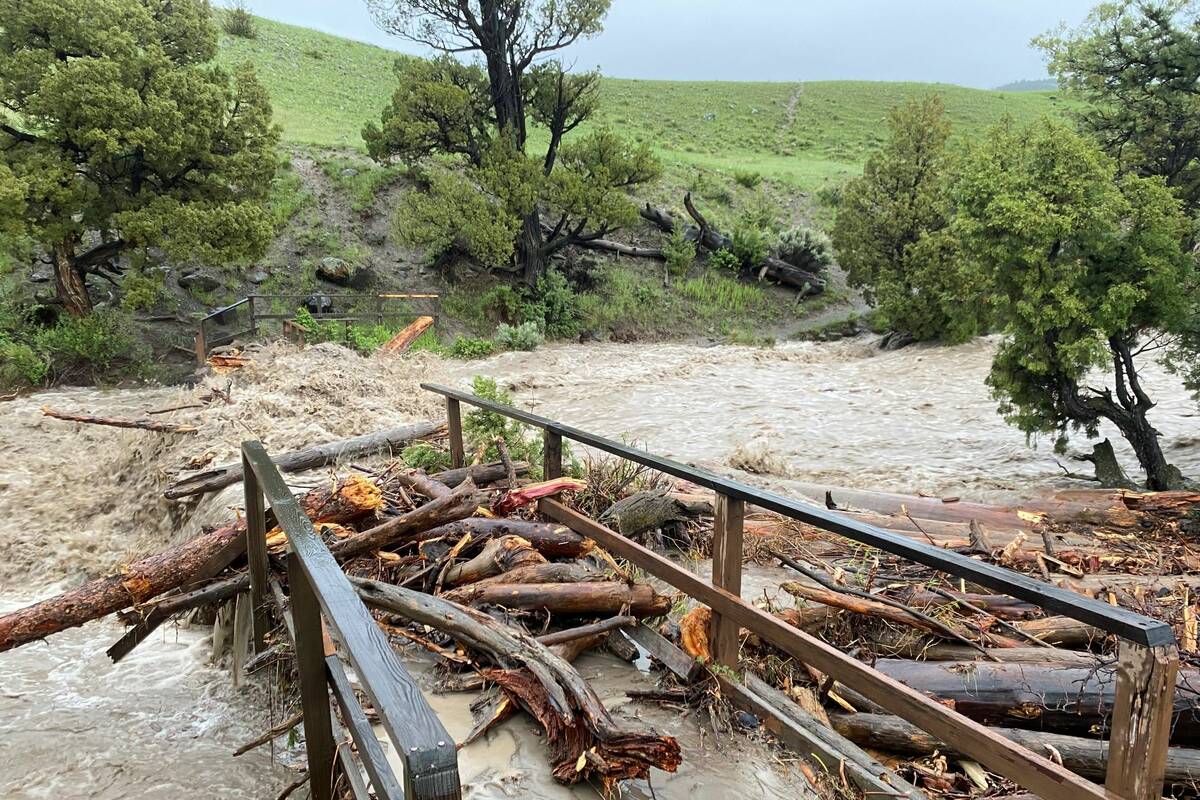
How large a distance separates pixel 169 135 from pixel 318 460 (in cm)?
919

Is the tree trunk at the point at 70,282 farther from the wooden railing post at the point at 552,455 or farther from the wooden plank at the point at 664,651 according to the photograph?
the wooden plank at the point at 664,651

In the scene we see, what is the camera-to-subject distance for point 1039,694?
3203mm

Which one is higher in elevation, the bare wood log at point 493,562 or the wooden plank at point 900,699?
the wooden plank at point 900,699

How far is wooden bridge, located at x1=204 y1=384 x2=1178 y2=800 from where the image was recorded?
1433mm

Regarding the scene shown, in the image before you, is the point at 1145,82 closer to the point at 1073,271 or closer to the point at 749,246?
the point at 1073,271

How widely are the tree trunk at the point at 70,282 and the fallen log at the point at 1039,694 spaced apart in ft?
49.3

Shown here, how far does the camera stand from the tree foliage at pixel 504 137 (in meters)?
18.2

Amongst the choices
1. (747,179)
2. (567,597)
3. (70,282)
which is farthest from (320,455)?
(747,179)

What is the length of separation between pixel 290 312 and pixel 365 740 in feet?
50.8

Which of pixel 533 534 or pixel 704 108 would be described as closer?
pixel 533 534

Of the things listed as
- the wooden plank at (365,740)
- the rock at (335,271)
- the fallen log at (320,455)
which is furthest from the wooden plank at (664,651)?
the rock at (335,271)

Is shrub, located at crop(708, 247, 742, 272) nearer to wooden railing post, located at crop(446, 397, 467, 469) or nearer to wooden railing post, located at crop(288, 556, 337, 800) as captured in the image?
wooden railing post, located at crop(446, 397, 467, 469)

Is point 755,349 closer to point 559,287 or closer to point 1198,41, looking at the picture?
point 559,287

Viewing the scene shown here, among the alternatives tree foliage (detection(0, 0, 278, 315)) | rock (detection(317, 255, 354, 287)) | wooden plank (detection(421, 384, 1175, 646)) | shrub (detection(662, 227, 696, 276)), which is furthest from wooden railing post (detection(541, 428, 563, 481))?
shrub (detection(662, 227, 696, 276))
